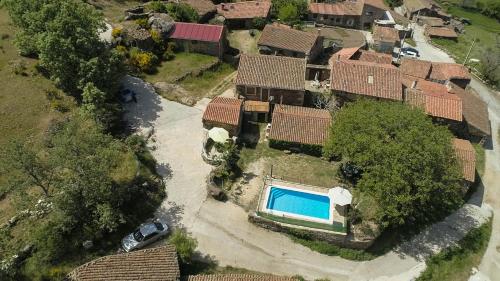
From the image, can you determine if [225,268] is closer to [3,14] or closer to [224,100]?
[224,100]

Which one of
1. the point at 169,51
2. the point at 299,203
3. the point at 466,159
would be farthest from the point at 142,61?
the point at 466,159

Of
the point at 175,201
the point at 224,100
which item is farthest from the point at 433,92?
the point at 175,201

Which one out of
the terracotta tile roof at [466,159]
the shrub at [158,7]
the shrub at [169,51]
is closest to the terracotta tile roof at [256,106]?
the shrub at [169,51]

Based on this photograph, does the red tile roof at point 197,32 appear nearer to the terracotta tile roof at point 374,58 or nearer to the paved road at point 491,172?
the terracotta tile roof at point 374,58

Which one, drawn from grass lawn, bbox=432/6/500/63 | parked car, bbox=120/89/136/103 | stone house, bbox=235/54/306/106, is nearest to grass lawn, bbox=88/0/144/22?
parked car, bbox=120/89/136/103

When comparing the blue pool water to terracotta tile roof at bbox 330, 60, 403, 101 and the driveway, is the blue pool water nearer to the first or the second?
the driveway

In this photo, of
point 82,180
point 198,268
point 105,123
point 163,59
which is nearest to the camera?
point 82,180

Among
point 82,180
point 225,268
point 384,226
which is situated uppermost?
point 82,180
